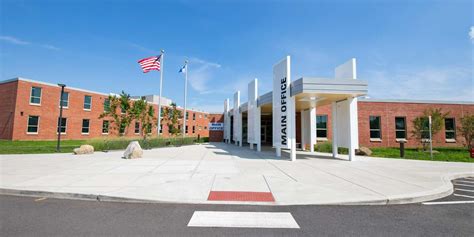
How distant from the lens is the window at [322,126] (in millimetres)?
27266

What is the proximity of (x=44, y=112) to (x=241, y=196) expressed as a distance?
3337cm

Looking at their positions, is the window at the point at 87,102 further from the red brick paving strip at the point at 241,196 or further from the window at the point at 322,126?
the red brick paving strip at the point at 241,196

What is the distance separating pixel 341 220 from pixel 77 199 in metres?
6.21

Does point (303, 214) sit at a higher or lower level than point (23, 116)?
lower

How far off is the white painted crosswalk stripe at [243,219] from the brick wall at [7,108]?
3293 cm

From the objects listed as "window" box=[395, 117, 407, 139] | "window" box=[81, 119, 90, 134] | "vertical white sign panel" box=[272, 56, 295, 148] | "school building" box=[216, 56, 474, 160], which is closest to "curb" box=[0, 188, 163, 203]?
"school building" box=[216, 56, 474, 160]

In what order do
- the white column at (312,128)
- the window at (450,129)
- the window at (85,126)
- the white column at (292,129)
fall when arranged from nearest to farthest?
1. the white column at (292,129)
2. the white column at (312,128)
3. the window at (450,129)
4. the window at (85,126)

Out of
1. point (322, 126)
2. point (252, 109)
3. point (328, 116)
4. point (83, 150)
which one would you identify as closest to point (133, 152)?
point (83, 150)

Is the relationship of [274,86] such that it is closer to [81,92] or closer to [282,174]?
[282,174]

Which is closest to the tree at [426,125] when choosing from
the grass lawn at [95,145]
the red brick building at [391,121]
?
the red brick building at [391,121]

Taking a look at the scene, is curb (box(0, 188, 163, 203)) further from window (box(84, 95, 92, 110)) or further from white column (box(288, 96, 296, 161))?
window (box(84, 95, 92, 110))

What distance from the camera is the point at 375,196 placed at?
20.7 feet

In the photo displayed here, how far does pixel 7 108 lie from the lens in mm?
27703

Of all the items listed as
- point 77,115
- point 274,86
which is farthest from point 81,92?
point 274,86
